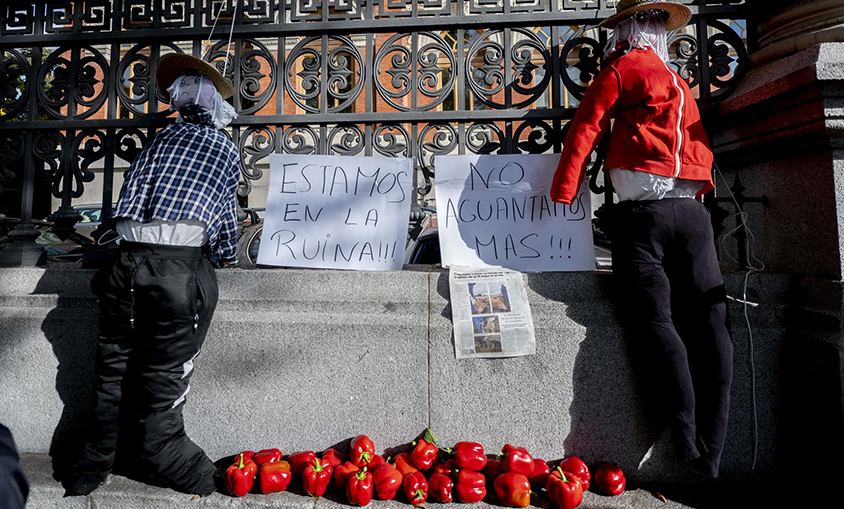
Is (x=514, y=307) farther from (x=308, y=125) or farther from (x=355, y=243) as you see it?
(x=308, y=125)

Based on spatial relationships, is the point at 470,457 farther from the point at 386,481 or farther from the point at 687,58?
the point at 687,58

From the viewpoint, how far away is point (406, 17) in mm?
3393

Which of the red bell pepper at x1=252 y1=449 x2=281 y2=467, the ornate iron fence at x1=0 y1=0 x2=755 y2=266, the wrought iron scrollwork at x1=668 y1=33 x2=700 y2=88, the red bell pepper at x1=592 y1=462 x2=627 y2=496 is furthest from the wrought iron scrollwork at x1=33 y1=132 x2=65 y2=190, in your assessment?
the wrought iron scrollwork at x1=668 y1=33 x2=700 y2=88

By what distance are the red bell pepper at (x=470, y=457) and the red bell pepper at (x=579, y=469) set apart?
0.45 meters

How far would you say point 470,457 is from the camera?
2562mm

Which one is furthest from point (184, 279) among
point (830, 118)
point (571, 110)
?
point (830, 118)

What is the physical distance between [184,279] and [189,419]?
98 centimetres

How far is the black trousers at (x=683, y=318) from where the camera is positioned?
8.03 ft

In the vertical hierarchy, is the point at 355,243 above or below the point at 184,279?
above

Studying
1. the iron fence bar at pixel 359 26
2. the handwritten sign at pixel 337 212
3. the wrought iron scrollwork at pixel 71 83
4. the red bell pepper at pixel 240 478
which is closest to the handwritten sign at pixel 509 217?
the handwritten sign at pixel 337 212

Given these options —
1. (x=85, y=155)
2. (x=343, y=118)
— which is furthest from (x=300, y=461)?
(x=85, y=155)

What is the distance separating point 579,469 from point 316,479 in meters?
1.39

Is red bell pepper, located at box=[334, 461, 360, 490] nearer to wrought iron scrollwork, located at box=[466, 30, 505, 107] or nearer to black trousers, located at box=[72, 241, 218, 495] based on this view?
black trousers, located at box=[72, 241, 218, 495]

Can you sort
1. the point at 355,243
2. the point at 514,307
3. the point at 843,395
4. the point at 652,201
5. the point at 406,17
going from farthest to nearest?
the point at 406,17
the point at 355,243
the point at 514,307
the point at 652,201
the point at 843,395
